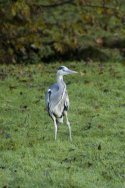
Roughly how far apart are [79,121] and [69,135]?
4.66 ft

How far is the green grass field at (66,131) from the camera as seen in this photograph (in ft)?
32.9

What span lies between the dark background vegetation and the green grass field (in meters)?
0.76

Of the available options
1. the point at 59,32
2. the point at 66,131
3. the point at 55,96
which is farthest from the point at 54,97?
the point at 59,32

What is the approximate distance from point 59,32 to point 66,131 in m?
6.85

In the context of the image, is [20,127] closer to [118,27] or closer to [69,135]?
[69,135]

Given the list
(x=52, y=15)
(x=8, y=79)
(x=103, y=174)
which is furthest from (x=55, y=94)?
(x=52, y=15)

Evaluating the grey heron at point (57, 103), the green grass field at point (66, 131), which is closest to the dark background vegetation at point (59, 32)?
the green grass field at point (66, 131)

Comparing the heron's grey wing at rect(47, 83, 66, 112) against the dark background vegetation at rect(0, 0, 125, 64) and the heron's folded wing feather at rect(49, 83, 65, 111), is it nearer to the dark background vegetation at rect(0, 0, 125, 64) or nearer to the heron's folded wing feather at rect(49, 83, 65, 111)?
the heron's folded wing feather at rect(49, 83, 65, 111)

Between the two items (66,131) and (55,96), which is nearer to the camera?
(55,96)

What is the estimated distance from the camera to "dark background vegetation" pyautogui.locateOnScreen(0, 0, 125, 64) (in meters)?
17.9

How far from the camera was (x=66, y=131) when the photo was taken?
Answer: 13.0 m

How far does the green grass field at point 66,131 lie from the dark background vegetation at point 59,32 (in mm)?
759

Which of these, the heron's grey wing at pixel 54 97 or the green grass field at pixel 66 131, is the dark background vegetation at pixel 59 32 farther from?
the heron's grey wing at pixel 54 97

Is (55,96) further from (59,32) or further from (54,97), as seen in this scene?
(59,32)
